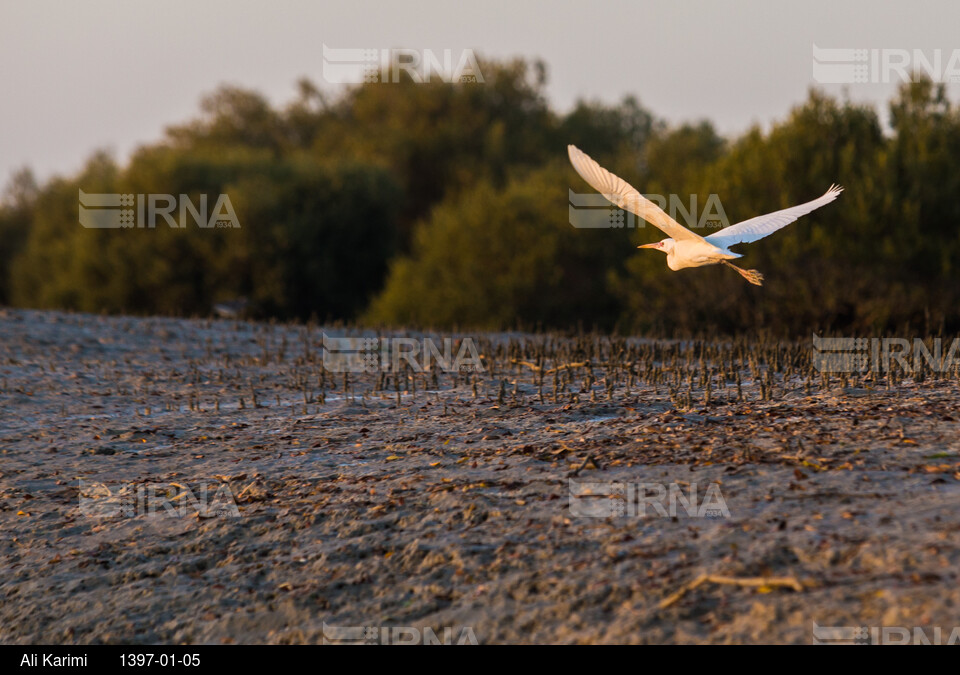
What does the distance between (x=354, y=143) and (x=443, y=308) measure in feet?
51.2

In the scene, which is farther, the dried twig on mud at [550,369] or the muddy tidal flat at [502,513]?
the dried twig on mud at [550,369]

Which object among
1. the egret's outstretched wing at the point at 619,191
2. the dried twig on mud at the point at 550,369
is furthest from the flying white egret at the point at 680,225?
the dried twig on mud at the point at 550,369

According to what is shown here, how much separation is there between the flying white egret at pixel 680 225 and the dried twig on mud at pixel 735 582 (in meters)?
3.33

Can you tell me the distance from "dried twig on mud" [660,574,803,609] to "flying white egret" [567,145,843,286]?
3.33 meters

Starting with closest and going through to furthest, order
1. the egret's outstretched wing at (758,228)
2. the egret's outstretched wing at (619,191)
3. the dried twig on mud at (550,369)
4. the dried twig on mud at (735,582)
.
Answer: the dried twig on mud at (735,582) < the egret's outstretched wing at (619,191) < the egret's outstretched wing at (758,228) < the dried twig on mud at (550,369)

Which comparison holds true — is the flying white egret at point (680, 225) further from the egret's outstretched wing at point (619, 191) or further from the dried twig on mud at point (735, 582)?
the dried twig on mud at point (735, 582)

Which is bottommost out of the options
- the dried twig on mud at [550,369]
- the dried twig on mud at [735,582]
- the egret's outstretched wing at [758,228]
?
the dried twig on mud at [735,582]

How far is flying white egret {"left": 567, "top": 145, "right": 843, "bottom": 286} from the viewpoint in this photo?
27.0 ft

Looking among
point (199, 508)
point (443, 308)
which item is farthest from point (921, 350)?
point (443, 308)

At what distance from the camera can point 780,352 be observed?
11836 millimetres

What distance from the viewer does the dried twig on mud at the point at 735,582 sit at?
5.11 meters

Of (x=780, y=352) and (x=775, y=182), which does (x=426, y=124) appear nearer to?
(x=775, y=182)

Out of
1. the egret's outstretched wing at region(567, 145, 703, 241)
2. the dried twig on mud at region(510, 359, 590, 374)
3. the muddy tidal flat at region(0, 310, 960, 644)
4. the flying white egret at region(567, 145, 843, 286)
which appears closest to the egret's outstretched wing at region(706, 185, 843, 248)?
the flying white egret at region(567, 145, 843, 286)

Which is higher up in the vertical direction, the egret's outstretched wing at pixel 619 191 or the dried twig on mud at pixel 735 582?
the egret's outstretched wing at pixel 619 191
